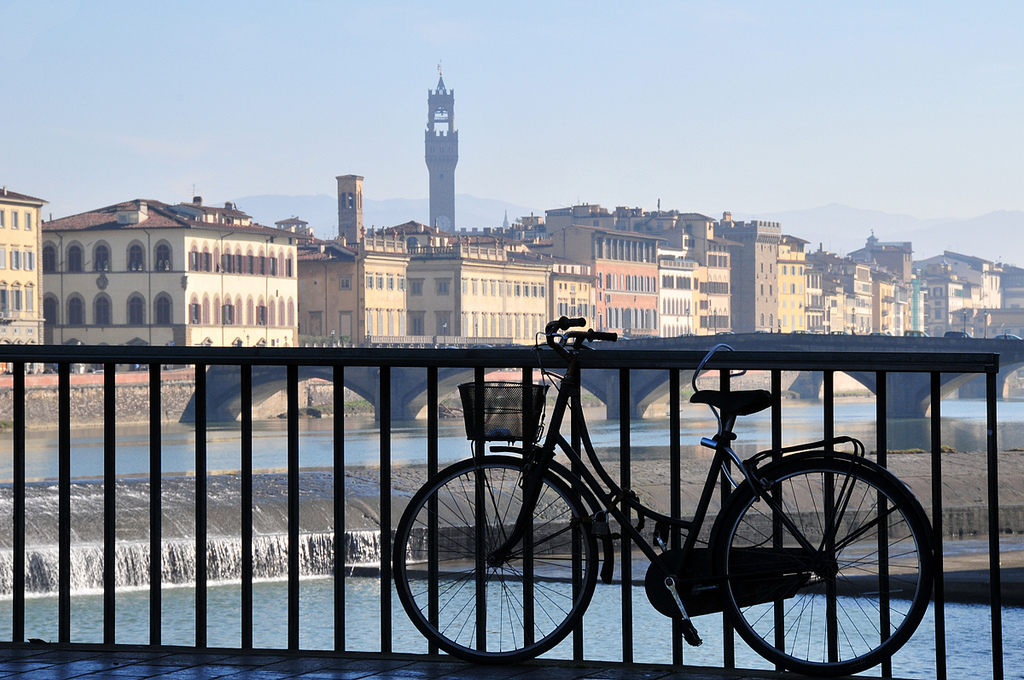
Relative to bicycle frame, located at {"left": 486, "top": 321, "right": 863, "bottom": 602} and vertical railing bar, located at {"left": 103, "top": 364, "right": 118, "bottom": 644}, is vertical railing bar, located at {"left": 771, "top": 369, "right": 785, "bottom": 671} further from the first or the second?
vertical railing bar, located at {"left": 103, "top": 364, "right": 118, "bottom": 644}

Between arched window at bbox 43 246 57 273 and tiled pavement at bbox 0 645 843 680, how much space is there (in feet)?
179

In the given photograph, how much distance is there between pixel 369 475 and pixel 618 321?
57.7 m

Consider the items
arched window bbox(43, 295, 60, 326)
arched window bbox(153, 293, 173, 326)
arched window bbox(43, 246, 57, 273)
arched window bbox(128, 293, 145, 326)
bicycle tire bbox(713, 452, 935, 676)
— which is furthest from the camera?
arched window bbox(153, 293, 173, 326)

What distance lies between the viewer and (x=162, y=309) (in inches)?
2192

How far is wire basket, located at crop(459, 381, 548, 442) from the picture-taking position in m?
2.79

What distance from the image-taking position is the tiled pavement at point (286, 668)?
2.76 m

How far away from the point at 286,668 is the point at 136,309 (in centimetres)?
5445

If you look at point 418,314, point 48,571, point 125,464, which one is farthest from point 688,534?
point 418,314

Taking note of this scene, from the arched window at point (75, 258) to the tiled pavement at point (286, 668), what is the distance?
5467cm

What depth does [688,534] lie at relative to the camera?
8.95ft

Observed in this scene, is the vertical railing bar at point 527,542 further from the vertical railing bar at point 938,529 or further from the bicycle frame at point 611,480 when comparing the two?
the vertical railing bar at point 938,529

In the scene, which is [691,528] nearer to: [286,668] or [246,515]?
[286,668]

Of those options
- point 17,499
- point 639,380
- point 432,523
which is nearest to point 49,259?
point 639,380

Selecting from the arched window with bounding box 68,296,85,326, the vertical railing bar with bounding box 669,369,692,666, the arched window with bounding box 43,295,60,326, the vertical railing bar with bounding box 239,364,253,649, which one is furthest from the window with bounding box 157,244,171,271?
the vertical railing bar with bounding box 669,369,692,666
